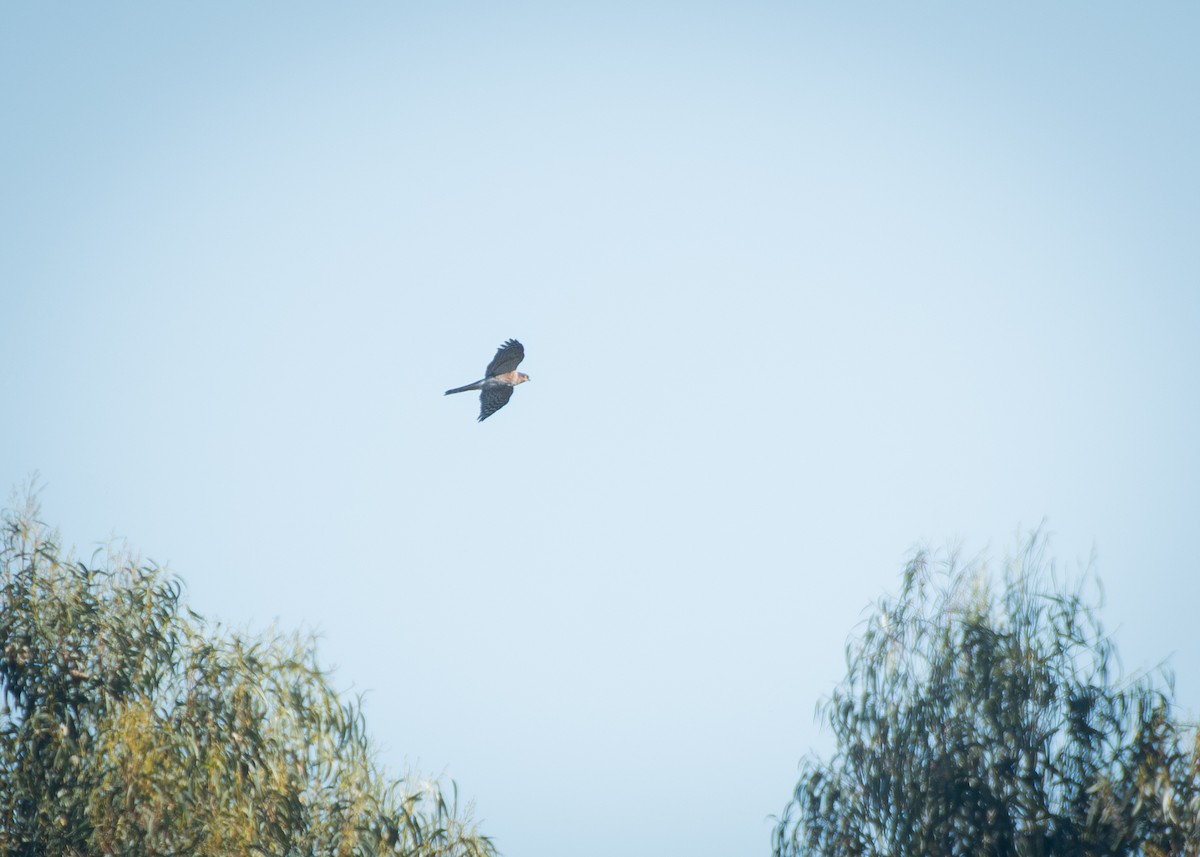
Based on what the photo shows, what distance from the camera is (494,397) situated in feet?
68.7

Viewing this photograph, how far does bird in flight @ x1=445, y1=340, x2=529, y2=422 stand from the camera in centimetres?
2067

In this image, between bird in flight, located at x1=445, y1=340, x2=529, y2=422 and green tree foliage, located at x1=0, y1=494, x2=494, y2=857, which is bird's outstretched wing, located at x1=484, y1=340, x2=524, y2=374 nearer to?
bird in flight, located at x1=445, y1=340, x2=529, y2=422

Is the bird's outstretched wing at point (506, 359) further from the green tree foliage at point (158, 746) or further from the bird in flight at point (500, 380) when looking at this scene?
the green tree foliage at point (158, 746)

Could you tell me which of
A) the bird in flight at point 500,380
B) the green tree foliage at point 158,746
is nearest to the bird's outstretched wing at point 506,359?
the bird in flight at point 500,380

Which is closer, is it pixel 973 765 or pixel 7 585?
pixel 973 765

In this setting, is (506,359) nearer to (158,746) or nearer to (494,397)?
→ (494,397)

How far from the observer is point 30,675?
16.3 metres

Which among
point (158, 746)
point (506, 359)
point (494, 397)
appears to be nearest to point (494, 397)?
point (494, 397)

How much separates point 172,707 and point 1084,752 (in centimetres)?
1130

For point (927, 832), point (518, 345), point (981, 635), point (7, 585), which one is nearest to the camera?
point (927, 832)

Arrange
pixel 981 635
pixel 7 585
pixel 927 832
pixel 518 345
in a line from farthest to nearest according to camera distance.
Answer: pixel 518 345 < pixel 7 585 < pixel 981 635 < pixel 927 832

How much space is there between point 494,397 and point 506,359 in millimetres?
698

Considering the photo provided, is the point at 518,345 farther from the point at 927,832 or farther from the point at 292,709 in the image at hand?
the point at 927,832

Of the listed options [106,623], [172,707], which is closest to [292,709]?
[172,707]
